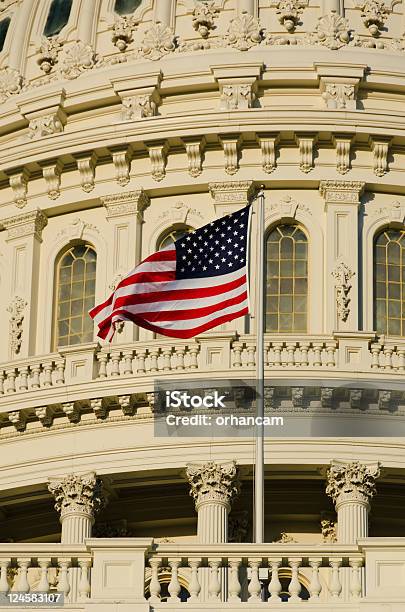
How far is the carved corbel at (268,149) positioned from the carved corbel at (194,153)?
121cm

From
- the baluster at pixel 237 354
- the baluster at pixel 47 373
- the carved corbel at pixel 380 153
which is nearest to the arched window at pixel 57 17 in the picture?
the carved corbel at pixel 380 153

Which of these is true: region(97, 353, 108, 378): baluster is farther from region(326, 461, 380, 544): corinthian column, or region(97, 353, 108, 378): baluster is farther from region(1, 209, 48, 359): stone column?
region(326, 461, 380, 544): corinthian column

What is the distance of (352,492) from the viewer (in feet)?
142

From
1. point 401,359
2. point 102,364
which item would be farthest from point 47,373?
point 401,359

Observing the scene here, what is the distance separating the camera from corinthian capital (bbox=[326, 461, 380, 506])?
4350 centimetres

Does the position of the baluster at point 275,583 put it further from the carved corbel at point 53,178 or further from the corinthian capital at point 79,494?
the carved corbel at point 53,178

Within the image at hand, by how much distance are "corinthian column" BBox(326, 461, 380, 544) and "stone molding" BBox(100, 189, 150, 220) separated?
8.37 metres

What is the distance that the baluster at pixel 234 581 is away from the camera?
2792 cm

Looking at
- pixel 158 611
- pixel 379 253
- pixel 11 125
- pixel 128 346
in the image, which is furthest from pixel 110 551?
pixel 11 125

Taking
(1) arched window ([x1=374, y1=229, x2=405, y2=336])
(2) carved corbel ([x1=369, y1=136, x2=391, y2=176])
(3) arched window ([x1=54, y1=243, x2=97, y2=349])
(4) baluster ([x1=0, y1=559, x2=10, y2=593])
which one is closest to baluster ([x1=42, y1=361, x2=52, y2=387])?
(3) arched window ([x1=54, y1=243, x2=97, y2=349])

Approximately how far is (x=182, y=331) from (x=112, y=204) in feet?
37.7

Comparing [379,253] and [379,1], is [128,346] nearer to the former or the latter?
A: [379,253]

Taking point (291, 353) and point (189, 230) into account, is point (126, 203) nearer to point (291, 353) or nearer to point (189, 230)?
point (189, 230)

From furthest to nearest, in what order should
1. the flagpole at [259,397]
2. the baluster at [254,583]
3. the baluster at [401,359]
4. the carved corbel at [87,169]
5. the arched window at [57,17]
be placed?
1. the arched window at [57,17]
2. the carved corbel at [87,169]
3. the baluster at [401,359]
4. the flagpole at [259,397]
5. the baluster at [254,583]
